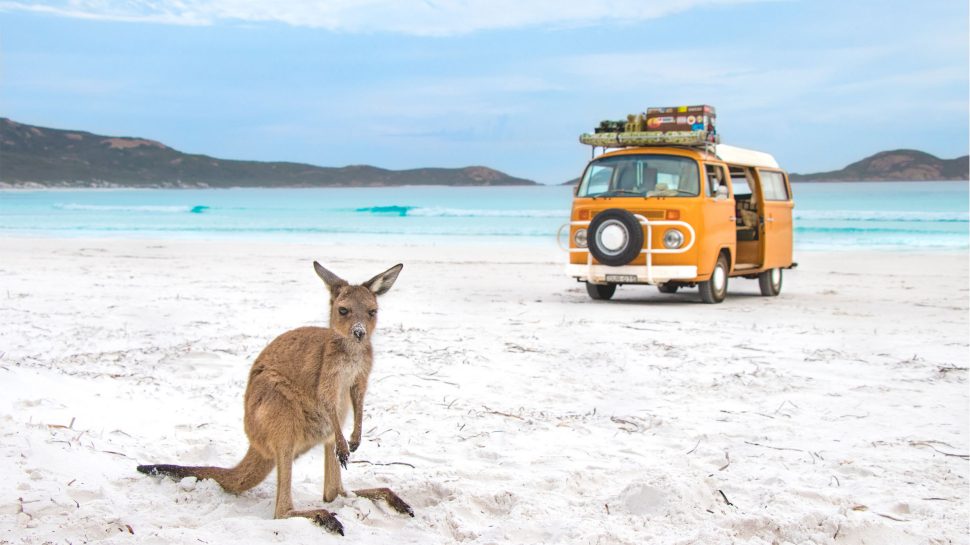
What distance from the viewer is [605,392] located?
674 cm

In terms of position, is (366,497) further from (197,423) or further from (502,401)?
(502,401)

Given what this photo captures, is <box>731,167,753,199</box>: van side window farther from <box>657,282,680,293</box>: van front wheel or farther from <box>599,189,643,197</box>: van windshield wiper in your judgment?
<box>599,189,643,197</box>: van windshield wiper

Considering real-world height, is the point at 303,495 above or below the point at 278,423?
below

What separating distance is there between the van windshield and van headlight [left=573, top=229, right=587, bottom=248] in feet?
1.67

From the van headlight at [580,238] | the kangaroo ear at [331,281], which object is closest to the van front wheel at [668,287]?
the van headlight at [580,238]

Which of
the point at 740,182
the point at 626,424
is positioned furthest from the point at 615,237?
the point at 626,424

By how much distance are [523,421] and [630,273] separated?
6.33 m

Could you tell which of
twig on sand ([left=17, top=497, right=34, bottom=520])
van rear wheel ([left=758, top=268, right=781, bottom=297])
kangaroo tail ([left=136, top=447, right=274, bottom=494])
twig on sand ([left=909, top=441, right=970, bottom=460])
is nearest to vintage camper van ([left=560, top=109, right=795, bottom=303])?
van rear wheel ([left=758, top=268, right=781, bottom=297])

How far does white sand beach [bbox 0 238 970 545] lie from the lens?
402cm

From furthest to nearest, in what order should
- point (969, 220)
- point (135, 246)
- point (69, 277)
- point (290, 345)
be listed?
point (969, 220)
point (135, 246)
point (69, 277)
point (290, 345)

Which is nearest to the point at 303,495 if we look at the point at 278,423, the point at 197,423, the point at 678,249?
the point at 278,423

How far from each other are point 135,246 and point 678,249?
16379 mm

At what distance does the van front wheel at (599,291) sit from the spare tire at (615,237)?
94 centimetres

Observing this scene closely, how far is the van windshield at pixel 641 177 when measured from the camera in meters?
12.0
